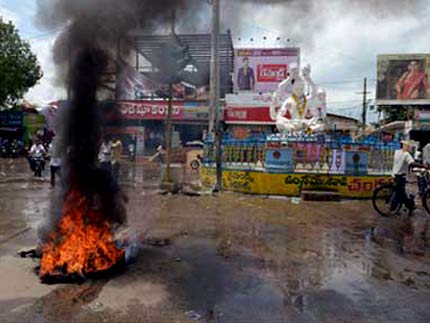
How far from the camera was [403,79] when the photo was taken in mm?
36094

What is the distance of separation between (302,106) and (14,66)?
84.9 ft

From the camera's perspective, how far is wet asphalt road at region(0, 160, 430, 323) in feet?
15.5

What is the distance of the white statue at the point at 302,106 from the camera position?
17.4 metres

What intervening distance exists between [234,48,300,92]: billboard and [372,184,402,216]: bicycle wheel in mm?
25985

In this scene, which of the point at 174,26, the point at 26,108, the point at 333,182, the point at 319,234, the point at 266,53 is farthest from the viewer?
the point at 26,108

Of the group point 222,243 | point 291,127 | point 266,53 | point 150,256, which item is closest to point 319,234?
point 222,243

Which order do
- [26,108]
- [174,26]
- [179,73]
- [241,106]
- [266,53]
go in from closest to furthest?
[174,26]
[179,73]
[241,106]
[266,53]
[26,108]

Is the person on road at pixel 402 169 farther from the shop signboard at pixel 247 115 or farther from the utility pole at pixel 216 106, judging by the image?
the shop signboard at pixel 247 115

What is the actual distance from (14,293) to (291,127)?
43.9 ft

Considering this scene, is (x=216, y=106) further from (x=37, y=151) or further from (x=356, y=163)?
(x=37, y=151)

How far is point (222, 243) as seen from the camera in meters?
7.84

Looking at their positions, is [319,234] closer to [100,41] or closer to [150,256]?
[150,256]

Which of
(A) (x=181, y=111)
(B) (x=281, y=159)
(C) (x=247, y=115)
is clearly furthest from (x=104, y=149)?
(A) (x=181, y=111)

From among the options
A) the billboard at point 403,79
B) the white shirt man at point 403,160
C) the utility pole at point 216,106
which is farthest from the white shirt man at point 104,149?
the billboard at point 403,79
